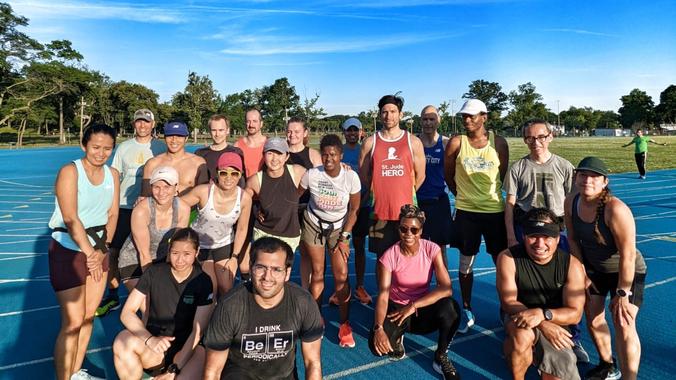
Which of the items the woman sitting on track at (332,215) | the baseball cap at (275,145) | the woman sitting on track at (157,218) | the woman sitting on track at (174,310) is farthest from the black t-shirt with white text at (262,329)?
the baseball cap at (275,145)

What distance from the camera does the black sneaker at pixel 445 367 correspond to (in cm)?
327

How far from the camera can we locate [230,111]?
225ft

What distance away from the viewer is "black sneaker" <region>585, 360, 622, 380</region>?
3221 mm

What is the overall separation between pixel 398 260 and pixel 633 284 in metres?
1.70

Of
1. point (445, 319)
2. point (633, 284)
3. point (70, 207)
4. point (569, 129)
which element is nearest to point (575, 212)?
point (633, 284)

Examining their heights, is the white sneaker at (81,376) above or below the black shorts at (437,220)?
below

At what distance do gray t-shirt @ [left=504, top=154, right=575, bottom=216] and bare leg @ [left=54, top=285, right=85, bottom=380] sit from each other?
3.62 metres

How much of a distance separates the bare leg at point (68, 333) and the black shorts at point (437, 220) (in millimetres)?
3189

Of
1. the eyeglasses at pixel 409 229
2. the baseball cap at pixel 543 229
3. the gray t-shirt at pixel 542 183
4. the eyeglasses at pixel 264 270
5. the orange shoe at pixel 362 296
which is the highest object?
the gray t-shirt at pixel 542 183

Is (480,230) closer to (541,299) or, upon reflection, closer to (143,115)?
(541,299)

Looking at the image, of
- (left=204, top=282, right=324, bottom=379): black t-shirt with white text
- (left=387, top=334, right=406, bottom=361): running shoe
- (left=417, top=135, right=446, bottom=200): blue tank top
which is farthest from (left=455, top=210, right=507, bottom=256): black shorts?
(left=204, top=282, right=324, bottom=379): black t-shirt with white text

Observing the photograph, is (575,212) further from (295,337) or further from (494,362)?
(295,337)

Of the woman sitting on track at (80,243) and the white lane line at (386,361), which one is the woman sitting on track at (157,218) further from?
the white lane line at (386,361)

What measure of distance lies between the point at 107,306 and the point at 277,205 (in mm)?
2364
